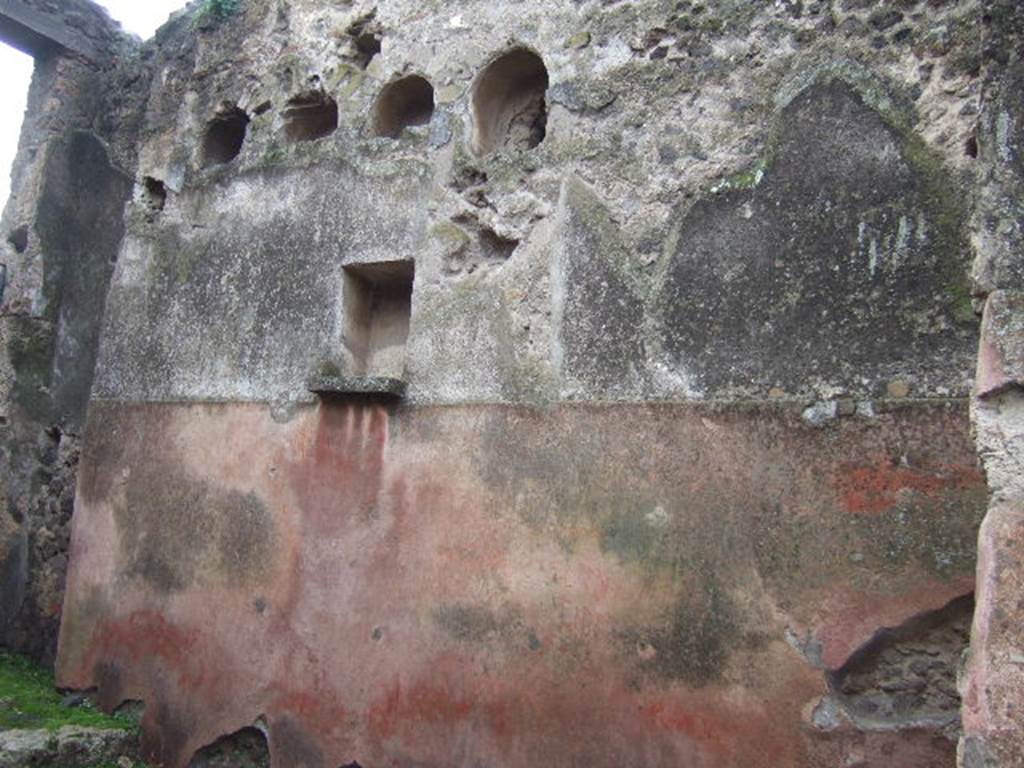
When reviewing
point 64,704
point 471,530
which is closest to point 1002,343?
point 471,530

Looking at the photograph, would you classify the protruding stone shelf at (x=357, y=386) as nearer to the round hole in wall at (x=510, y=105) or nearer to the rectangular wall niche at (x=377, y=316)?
the rectangular wall niche at (x=377, y=316)

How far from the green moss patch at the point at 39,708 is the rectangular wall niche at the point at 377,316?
7.36 feet

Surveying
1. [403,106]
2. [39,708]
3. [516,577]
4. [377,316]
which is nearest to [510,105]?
[403,106]

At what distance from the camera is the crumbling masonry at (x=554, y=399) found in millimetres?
2770

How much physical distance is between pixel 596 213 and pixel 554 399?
82 cm

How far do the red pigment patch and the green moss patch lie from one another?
376 centimetres

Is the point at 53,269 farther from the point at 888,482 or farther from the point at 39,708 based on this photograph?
the point at 888,482

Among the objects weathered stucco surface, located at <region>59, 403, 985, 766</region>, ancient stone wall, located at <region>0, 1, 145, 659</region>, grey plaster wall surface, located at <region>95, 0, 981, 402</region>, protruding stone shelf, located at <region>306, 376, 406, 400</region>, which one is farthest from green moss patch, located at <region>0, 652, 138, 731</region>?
protruding stone shelf, located at <region>306, 376, 406, 400</region>

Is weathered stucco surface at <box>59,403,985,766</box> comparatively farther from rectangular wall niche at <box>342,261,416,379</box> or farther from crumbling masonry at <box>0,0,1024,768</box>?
rectangular wall niche at <box>342,261,416,379</box>

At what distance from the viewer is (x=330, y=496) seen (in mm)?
4148

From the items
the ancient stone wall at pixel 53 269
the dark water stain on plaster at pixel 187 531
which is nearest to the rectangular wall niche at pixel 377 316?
the dark water stain on plaster at pixel 187 531

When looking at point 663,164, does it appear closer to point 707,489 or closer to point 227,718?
point 707,489

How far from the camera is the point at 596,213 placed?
3658mm

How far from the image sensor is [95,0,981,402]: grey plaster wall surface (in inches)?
117
